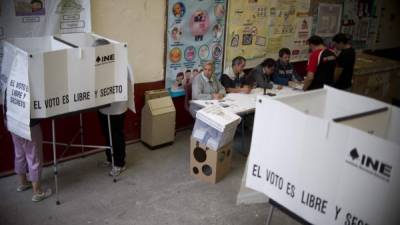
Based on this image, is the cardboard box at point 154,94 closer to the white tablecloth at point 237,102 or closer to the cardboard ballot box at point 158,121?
the cardboard ballot box at point 158,121

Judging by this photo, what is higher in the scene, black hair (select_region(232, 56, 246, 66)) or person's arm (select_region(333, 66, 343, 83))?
black hair (select_region(232, 56, 246, 66))

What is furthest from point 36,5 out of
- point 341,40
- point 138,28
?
point 341,40

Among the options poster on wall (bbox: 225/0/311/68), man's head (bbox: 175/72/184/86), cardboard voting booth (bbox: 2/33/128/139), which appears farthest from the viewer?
poster on wall (bbox: 225/0/311/68)

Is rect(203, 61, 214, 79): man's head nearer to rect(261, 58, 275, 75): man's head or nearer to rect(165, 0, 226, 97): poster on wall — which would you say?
rect(165, 0, 226, 97): poster on wall

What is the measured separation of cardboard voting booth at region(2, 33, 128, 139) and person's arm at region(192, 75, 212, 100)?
47.7 inches

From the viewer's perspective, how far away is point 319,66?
5.18 m

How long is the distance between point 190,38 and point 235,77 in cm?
81

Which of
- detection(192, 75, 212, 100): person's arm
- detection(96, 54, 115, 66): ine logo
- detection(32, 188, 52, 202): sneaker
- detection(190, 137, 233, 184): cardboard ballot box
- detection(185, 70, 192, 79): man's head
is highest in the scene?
detection(96, 54, 115, 66): ine logo

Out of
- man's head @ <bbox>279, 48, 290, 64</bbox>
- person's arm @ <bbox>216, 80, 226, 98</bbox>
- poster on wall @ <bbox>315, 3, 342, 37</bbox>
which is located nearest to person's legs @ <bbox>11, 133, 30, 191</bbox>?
person's arm @ <bbox>216, 80, 226, 98</bbox>

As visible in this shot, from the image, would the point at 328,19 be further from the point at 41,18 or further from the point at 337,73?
the point at 41,18

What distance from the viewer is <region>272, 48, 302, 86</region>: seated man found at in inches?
221

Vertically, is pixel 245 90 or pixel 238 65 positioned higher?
pixel 238 65

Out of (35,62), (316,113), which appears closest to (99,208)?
(35,62)

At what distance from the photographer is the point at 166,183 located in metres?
4.09
